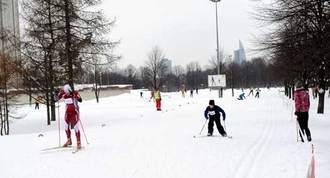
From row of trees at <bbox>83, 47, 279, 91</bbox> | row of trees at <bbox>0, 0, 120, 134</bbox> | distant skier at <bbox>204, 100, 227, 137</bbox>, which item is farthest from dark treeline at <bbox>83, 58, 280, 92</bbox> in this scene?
distant skier at <bbox>204, 100, 227, 137</bbox>

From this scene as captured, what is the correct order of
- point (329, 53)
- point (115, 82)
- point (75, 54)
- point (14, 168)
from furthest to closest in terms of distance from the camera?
point (115, 82), point (75, 54), point (329, 53), point (14, 168)

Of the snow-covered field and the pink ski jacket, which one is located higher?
the pink ski jacket

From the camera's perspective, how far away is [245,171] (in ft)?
27.1

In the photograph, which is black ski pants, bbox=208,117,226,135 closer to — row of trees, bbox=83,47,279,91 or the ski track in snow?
the ski track in snow

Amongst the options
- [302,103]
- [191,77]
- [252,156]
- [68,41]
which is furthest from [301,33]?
[191,77]

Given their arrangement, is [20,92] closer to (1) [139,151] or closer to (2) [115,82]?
(1) [139,151]

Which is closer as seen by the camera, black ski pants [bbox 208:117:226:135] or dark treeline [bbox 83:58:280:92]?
black ski pants [bbox 208:117:226:135]

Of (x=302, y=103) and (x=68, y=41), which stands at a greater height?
(x=68, y=41)

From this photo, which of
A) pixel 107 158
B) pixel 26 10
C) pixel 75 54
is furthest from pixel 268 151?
pixel 26 10

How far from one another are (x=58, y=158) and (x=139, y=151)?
2079 millimetres

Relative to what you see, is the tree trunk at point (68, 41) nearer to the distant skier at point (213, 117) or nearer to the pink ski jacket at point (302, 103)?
the distant skier at point (213, 117)

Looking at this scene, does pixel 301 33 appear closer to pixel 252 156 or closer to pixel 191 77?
pixel 252 156

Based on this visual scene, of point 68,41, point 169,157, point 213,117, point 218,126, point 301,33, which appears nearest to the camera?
point 169,157

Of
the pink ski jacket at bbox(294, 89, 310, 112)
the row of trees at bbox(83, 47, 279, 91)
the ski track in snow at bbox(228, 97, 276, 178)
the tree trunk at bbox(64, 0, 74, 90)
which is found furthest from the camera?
the row of trees at bbox(83, 47, 279, 91)
